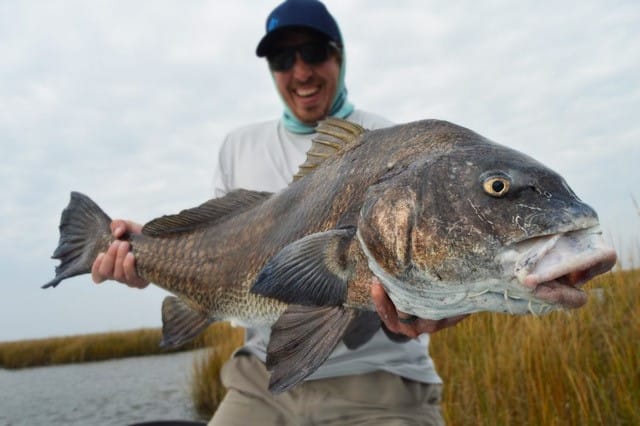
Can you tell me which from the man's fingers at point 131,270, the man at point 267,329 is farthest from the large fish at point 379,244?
the man at point 267,329

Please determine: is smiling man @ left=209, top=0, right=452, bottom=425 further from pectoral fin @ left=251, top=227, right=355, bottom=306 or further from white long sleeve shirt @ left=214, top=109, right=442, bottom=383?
pectoral fin @ left=251, top=227, right=355, bottom=306

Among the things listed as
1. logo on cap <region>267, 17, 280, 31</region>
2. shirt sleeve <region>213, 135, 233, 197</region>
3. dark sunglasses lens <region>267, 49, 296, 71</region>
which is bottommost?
shirt sleeve <region>213, 135, 233, 197</region>

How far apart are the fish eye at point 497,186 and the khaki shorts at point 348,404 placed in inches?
81.5

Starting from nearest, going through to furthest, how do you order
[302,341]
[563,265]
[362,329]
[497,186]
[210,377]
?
1. [563,265]
2. [497,186]
3. [302,341]
4. [362,329]
5. [210,377]

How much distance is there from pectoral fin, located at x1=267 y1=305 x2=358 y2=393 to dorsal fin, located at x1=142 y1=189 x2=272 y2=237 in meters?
1.08

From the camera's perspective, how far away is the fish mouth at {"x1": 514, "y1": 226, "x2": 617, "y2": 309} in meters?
1.49

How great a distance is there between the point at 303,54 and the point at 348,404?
262cm

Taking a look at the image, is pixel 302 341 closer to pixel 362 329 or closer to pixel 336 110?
pixel 362 329

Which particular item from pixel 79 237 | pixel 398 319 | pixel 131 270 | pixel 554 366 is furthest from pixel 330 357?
pixel 79 237

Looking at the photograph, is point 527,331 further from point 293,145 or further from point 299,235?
point 299,235

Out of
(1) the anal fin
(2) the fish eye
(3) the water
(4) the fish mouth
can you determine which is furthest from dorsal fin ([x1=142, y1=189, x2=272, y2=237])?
(3) the water

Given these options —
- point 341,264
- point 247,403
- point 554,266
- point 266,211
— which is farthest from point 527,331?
point 554,266

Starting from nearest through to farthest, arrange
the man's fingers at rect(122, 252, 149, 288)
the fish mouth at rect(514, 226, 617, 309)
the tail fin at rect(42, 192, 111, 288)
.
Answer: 1. the fish mouth at rect(514, 226, 617, 309)
2. the man's fingers at rect(122, 252, 149, 288)
3. the tail fin at rect(42, 192, 111, 288)

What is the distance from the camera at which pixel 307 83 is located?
14.3 ft
